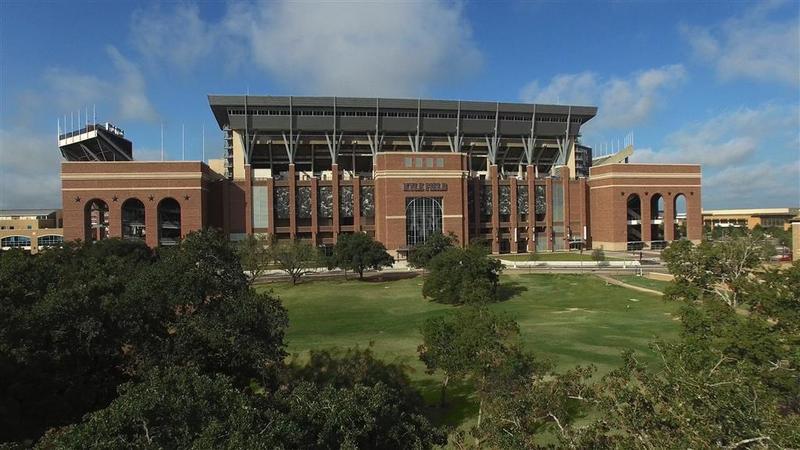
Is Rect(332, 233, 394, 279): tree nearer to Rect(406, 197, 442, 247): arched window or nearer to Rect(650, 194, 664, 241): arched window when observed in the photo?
Rect(406, 197, 442, 247): arched window

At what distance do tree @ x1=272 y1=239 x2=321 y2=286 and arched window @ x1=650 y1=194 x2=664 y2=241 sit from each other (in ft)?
225

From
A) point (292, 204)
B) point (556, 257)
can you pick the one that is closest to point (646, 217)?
point (556, 257)

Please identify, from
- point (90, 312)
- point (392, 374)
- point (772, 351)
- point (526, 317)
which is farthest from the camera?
point (526, 317)

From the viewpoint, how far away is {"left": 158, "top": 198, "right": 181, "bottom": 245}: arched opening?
78312 mm

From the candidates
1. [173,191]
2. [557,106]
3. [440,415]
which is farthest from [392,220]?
[440,415]

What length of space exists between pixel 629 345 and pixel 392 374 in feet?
47.2

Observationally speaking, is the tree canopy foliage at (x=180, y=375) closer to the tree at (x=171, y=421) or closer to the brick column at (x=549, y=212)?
the tree at (x=171, y=421)

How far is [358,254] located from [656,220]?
66.2 meters

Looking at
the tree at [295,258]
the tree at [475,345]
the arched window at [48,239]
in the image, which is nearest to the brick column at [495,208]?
the tree at [295,258]

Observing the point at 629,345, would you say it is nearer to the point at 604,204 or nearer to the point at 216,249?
the point at 216,249

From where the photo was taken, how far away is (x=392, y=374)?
74.4 feet

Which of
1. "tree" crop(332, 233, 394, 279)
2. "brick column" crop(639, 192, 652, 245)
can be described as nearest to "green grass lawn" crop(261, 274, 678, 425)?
"tree" crop(332, 233, 394, 279)

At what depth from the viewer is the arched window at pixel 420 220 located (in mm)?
79625

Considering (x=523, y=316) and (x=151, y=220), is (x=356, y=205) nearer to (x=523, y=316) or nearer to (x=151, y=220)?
(x=151, y=220)
